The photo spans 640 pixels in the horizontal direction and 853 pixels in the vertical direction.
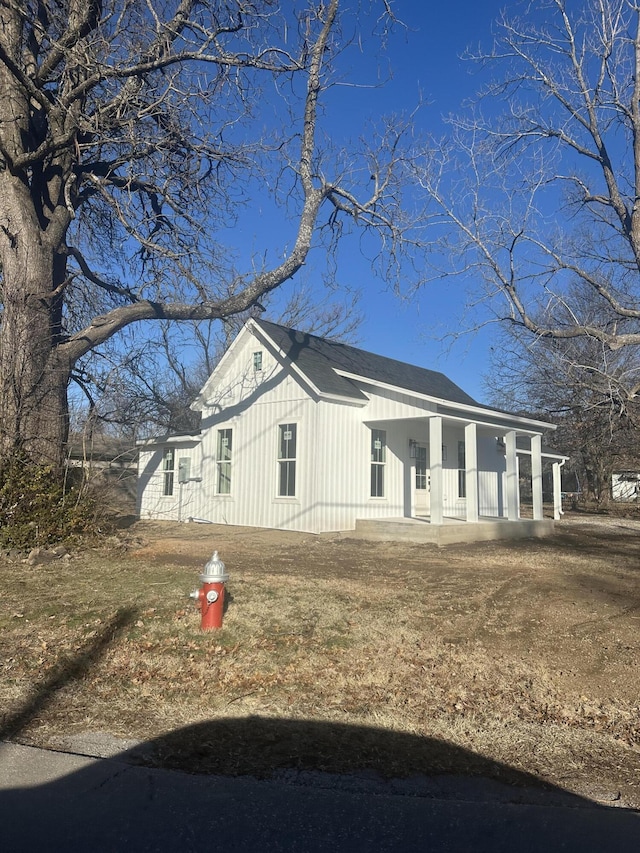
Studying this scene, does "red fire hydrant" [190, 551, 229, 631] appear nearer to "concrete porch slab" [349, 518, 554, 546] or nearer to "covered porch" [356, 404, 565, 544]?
"concrete porch slab" [349, 518, 554, 546]

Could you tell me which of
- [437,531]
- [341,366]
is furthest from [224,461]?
[437,531]

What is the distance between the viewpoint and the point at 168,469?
19.8 meters

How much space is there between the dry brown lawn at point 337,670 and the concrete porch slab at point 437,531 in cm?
452

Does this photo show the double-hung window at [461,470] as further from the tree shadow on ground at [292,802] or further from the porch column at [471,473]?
the tree shadow on ground at [292,802]

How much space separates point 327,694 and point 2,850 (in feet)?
8.29

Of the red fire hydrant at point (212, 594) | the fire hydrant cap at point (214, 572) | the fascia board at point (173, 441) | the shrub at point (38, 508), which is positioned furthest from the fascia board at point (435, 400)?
the fire hydrant cap at point (214, 572)

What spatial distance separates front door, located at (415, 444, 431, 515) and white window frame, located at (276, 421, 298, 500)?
4027 millimetres

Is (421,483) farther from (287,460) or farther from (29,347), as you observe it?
(29,347)

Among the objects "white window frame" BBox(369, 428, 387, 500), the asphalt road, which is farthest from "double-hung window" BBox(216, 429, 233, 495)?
the asphalt road

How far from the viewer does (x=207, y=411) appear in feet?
61.0

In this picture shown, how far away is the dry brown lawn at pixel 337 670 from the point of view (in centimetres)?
397

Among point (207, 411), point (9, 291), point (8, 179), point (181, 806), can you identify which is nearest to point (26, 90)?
point (8, 179)

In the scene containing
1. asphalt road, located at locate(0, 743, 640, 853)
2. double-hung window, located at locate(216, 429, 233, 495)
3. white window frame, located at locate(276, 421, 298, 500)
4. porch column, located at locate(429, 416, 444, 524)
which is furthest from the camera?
double-hung window, located at locate(216, 429, 233, 495)

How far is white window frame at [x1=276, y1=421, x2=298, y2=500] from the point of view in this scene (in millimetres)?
15781
